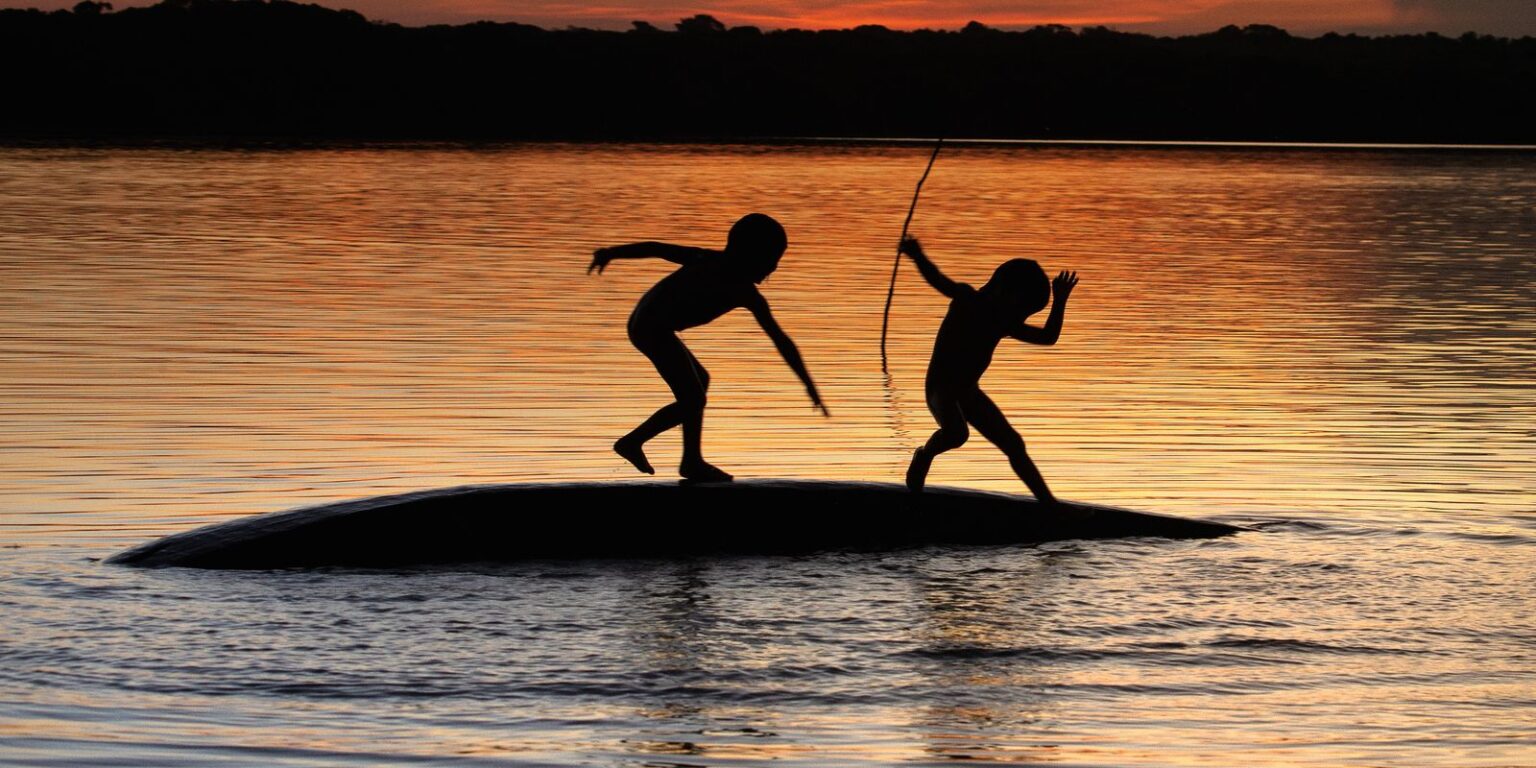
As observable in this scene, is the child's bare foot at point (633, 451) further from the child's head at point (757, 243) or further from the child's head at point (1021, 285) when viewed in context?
the child's head at point (1021, 285)

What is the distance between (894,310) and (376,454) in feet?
47.8

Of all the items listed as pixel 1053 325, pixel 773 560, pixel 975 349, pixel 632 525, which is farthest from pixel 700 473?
pixel 1053 325

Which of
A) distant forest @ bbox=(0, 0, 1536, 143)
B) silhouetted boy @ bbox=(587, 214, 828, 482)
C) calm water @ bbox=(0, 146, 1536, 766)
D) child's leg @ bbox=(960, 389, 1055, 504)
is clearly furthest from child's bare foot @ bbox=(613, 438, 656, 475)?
distant forest @ bbox=(0, 0, 1536, 143)

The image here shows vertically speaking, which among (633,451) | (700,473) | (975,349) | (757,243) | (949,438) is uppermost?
(757,243)

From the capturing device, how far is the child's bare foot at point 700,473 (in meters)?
12.2

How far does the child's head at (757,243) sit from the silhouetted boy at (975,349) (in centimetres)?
109

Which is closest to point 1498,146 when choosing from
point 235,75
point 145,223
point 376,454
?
point 235,75

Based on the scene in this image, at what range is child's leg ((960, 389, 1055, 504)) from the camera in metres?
12.4

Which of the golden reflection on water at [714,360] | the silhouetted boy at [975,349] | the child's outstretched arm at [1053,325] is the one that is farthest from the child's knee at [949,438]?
the golden reflection on water at [714,360]

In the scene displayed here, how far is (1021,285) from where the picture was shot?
12297 mm

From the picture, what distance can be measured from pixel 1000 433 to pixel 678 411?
1886 mm

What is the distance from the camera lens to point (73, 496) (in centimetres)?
1330

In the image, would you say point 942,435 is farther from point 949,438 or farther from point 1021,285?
point 1021,285

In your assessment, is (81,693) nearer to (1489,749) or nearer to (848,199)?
(1489,749)
